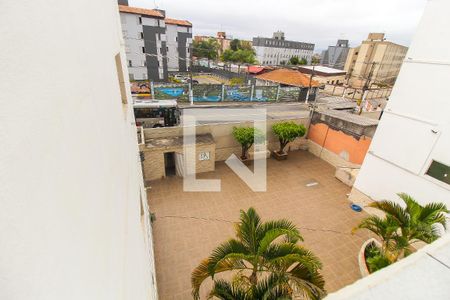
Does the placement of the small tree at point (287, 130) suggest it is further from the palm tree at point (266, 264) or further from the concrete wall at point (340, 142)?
the palm tree at point (266, 264)

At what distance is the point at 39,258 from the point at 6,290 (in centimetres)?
18

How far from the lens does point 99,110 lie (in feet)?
6.88

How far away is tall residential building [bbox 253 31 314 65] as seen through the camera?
7394 cm

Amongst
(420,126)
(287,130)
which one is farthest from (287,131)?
(420,126)

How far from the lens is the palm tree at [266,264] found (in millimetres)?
4137

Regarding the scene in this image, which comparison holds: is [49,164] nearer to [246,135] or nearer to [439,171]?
[439,171]

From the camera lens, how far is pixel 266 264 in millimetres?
4555

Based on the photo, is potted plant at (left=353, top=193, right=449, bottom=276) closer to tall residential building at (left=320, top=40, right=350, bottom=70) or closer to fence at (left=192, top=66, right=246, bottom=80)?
fence at (left=192, top=66, right=246, bottom=80)

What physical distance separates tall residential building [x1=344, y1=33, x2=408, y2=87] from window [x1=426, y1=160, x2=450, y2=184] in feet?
151

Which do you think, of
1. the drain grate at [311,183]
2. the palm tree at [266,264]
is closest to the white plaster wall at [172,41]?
the drain grate at [311,183]

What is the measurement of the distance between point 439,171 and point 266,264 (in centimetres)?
705

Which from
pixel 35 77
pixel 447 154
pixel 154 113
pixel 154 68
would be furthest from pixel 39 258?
pixel 154 68

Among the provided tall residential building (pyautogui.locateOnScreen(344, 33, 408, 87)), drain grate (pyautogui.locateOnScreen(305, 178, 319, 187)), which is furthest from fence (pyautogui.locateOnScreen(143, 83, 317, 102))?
tall residential building (pyautogui.locateOnScreen(344, 33, 408, 87))

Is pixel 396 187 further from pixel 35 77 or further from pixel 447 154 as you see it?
pixel 35 77
